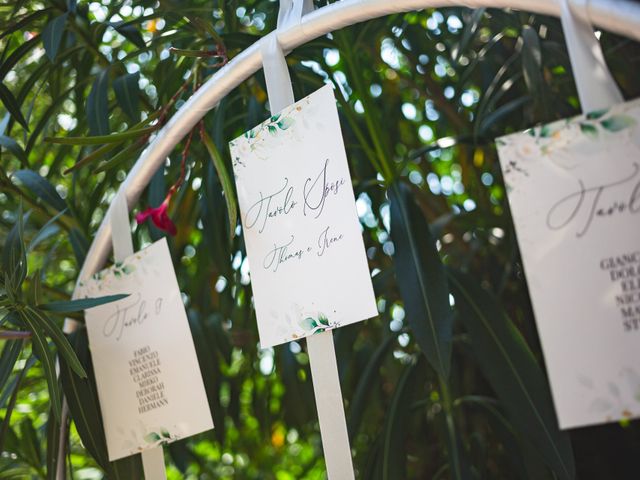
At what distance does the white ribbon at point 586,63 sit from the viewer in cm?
51

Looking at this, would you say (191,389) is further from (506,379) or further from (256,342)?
(256,342)

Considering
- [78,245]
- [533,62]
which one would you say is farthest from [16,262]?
[533,62]

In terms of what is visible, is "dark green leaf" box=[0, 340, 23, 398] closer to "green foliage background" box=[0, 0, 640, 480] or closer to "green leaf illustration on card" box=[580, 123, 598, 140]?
"green foliage background" box=[0, 0, 640, 480]

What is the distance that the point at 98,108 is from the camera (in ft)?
3.19

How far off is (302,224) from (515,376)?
32 cm

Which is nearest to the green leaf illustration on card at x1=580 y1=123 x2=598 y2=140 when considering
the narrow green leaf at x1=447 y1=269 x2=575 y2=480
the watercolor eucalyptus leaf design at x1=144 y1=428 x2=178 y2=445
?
the narrow green leaf at x1=447 y1=269 x2=575 y2=480

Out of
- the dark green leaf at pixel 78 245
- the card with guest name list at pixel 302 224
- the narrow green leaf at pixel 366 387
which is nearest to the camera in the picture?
the card with guest name list at pixel 302 224

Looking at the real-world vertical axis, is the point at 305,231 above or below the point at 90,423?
above

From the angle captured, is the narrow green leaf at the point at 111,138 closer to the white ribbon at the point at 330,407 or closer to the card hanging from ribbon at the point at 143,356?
the card hanging from ribbon at the point at 143,356

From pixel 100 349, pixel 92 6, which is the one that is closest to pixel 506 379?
pixel 100 349

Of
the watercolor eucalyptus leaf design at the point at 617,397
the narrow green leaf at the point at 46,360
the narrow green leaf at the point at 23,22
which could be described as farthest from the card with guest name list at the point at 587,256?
the narrow green leaf at the point at 23,22

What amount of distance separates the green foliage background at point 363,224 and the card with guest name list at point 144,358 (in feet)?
0.12

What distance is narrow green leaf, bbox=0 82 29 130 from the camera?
924 millimetres

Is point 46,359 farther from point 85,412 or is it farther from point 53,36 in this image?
point 53,36
